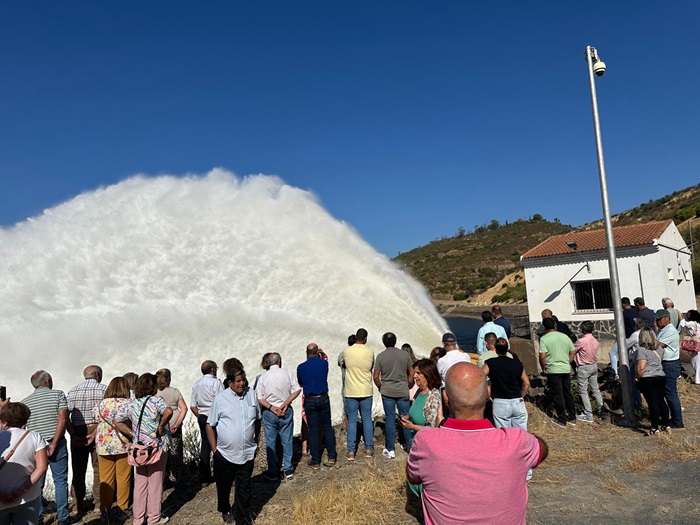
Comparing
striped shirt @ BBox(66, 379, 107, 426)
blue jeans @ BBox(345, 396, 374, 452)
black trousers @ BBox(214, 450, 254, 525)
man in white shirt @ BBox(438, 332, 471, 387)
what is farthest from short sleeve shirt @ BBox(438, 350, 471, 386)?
striped shirt @ BBox(66, 379, 107, 426)

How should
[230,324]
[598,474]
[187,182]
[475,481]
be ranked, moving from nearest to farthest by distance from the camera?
[475,481]
[598,474]
[230,324]
[187,182]

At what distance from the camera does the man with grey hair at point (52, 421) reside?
541cm

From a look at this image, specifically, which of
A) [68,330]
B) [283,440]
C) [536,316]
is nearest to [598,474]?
[283,440]

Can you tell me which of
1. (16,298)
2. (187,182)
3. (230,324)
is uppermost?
(187,182)

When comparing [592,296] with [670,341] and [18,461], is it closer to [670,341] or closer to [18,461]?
[670,341]

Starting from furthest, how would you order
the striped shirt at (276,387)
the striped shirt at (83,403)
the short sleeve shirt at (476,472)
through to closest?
1. the striped shirt at (276,387)
2. the striped shirt at (83,403)
3. the short sleeve shirt at (476,472)

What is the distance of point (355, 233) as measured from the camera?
39.6 feet

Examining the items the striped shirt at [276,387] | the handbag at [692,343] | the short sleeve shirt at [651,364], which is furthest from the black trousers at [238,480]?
the handbag at [692,343]

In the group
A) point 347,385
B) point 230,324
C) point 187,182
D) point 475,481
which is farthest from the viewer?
point 187,182

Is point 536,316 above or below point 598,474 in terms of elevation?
above

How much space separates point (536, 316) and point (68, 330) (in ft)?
58.9

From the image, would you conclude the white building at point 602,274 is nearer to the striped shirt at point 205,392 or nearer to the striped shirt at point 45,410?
the striped shirt at point 205,392

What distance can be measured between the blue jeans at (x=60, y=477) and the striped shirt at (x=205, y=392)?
5.23 ft

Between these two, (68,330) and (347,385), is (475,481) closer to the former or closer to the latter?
(347,385)
